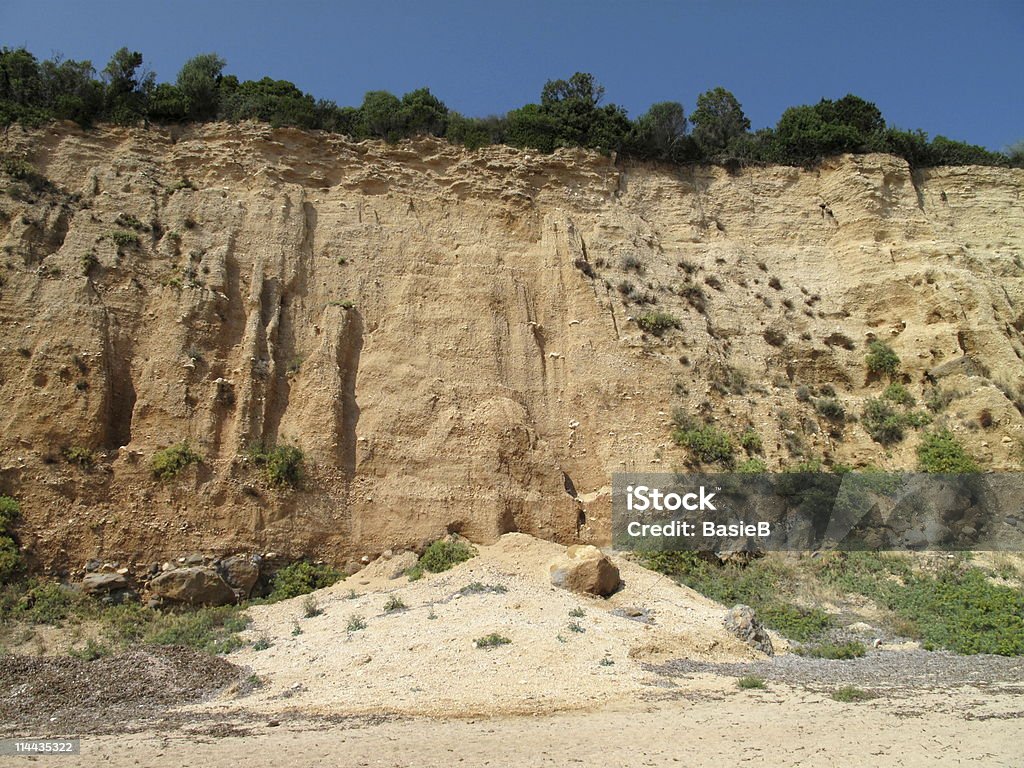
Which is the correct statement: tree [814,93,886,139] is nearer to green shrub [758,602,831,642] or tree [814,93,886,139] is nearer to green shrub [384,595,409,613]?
green shrub [758,602,831,642]

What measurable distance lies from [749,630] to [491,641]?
388 centimetres

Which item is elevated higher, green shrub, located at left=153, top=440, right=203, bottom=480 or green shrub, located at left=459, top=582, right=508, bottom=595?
green shrub, located at left=153, top=440, right=203, bottom=480

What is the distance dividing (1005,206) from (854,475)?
1183 cm

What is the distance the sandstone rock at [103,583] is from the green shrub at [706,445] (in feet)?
37.0

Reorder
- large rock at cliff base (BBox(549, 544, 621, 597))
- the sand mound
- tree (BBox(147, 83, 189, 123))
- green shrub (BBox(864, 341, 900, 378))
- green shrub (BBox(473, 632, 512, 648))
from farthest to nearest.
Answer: tree (BBox(147, 83, 189, 123))
green shrub (BBox(864, 341, 900, 378))
large rock at cliff base (BBox(549, 544, 621, 597))
green shrub (BBox(473, 632, 512, 648))
the sand mound

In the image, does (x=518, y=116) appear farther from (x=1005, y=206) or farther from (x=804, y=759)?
(x=804, y=759)

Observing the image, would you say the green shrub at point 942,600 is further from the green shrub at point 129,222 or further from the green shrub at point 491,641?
the green shrub at point 129,222

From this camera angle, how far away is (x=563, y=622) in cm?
1108

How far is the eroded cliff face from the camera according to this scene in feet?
48.2

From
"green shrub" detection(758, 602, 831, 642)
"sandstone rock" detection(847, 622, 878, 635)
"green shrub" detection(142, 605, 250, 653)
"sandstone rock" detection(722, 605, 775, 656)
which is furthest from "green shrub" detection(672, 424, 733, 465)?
"green shrub" detection(142, 605, 250, 653)

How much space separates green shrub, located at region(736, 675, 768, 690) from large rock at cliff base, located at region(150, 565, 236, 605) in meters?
9.06

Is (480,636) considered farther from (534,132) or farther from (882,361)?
(534,132)

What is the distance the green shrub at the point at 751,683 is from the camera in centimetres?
874

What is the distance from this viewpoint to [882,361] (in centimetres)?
1898
